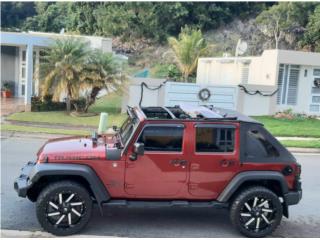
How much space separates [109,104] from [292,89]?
9.85m

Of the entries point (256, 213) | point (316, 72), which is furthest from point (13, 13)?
point (256, 213)

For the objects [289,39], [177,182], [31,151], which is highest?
[289,39]

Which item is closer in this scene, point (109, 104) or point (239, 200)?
point (239, 200)

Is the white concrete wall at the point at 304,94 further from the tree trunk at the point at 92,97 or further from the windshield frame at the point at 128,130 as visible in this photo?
the windshield frame at the point at 128,130

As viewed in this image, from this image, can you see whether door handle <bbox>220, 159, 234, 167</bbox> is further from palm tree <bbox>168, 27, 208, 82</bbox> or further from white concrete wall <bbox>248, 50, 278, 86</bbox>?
palm tree <bbox>168, 27, 208, 82</bbox>

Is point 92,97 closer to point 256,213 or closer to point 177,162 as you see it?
point 177,162

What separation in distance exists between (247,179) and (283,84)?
17730mm

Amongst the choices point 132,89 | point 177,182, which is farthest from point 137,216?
point 132,89

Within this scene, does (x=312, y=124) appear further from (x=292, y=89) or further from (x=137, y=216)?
(x=137, y=216)

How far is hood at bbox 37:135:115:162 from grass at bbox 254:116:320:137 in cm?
1145

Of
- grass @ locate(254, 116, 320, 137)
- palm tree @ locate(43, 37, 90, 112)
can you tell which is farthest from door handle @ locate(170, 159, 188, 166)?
palm tree @ locate(43, 37, 90, 112)

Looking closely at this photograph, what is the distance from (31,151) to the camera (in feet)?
38.8

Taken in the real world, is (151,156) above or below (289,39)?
below

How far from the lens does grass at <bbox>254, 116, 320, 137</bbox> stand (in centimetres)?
1680
